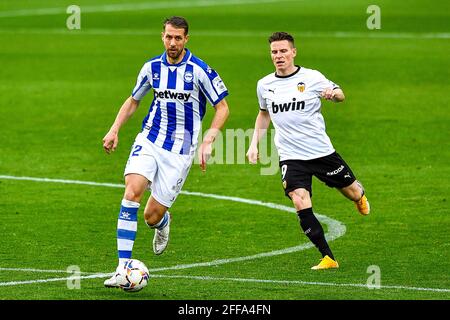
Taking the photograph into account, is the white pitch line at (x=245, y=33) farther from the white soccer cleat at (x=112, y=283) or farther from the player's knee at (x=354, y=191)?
the white soccer cleat at (x=112, y=283)

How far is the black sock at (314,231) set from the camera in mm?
13188

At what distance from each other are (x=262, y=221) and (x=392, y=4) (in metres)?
40.8

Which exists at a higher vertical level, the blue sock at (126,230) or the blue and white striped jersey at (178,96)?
the blue and white striped jersey at (178,96)

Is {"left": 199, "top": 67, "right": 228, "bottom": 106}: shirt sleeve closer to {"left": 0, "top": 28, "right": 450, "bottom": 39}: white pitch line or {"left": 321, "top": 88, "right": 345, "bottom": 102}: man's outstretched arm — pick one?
{"left": 321, "top": 88, "right": 345, "bottom": 102}: man's outstretched arm

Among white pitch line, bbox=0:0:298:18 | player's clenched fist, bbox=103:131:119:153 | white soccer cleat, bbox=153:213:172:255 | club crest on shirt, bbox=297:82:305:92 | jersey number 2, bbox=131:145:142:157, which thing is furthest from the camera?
white pitch line, bbox=0:0:298:18

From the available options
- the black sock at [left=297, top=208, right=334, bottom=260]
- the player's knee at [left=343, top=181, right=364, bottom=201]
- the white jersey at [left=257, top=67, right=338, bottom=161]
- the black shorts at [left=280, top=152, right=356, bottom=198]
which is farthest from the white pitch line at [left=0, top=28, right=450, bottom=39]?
the black sock at [left=297, top=208, right=334, bottom=260]

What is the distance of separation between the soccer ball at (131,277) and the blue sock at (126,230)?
0.31m

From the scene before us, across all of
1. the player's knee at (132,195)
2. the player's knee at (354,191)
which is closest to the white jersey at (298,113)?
the player's knee at (354,191)

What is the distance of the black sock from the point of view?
1319cm

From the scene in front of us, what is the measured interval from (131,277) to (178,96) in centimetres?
228

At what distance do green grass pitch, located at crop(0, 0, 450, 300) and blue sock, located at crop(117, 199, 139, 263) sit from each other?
15.6 inches

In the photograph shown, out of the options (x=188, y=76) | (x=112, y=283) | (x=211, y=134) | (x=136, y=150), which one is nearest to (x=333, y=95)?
(x=211, y=134)

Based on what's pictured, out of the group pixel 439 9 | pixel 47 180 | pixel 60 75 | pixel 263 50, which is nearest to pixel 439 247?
pixel 47 180

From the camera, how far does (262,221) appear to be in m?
16.6
